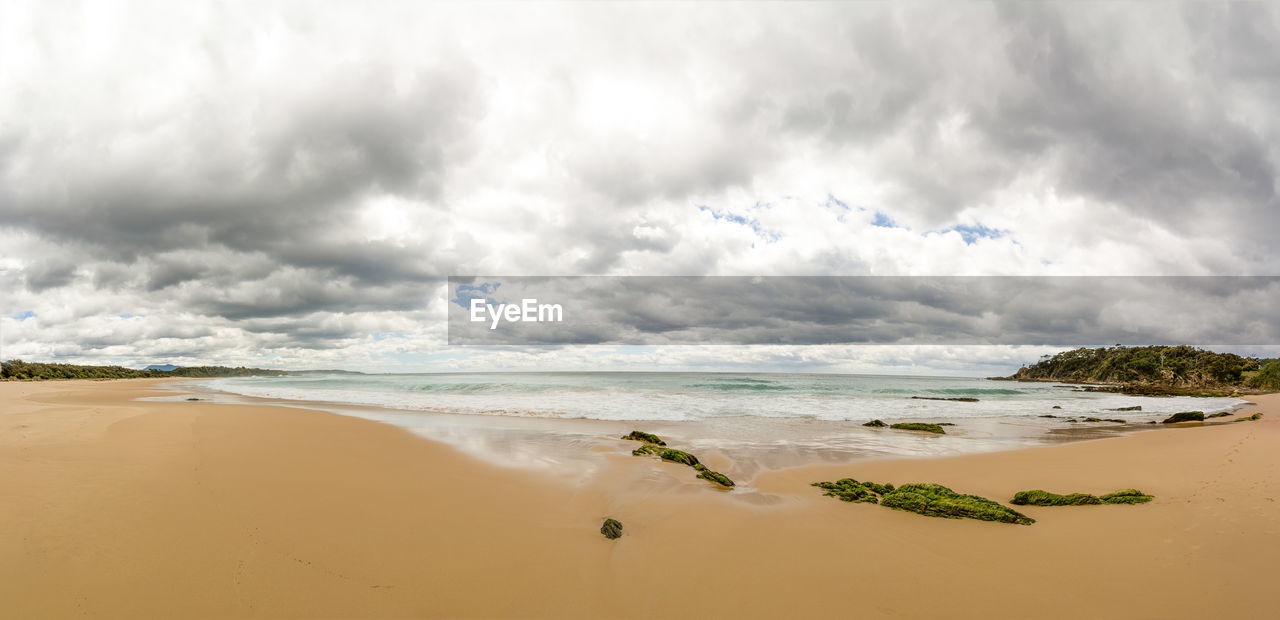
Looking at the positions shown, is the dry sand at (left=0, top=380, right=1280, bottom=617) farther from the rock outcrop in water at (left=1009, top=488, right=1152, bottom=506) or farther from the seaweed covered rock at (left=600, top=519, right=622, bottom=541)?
the rock outcrop in water at (left=1009, top=488, right=1152, bottom=506)

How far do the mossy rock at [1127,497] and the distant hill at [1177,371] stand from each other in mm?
63780

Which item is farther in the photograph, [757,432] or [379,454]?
[757,432]

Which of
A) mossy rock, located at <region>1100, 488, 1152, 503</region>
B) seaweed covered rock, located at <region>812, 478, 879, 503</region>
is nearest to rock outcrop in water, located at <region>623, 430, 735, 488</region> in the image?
seaweed covered rock, located at <region>812, 478, 879, 503</region>

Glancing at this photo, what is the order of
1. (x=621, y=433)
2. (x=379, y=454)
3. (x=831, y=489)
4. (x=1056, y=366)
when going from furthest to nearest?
1. (x=1056, y=366)
2. (x=621, y=433)
3. (x=379, y=454)
4. (x=831, y=489)

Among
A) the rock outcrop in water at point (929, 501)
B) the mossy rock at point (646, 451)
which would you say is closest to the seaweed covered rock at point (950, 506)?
the rock outcrop in water at point (929, 501)

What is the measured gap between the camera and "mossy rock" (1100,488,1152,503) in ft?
22.5

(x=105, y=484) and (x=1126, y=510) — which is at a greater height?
(x=105, y=484)

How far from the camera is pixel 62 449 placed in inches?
322

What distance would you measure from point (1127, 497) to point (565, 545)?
8.58m

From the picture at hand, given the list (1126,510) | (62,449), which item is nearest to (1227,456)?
(1126,510)

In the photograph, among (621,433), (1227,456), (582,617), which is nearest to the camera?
(582,617)

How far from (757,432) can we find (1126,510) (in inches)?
343

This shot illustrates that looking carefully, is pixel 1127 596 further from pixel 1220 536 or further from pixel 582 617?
pixel 582 617

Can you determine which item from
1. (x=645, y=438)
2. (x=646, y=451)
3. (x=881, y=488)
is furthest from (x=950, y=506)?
(x=645, y=438)
